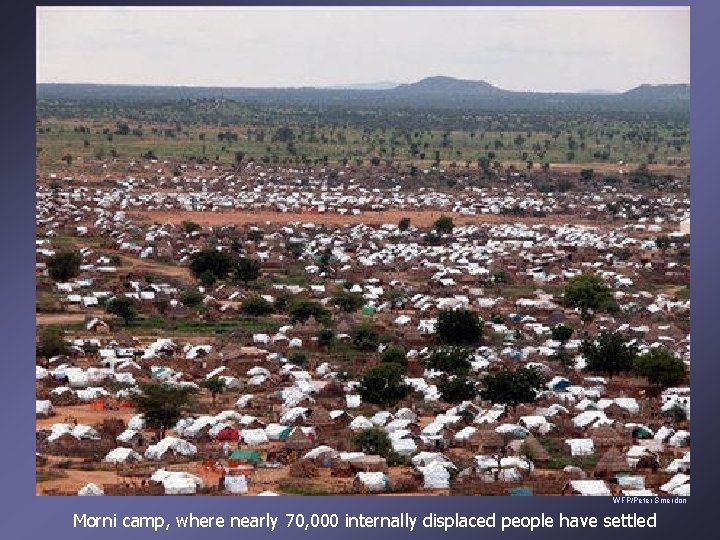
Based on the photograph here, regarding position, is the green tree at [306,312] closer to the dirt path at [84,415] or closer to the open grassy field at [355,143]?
the dirt path at [84,415]

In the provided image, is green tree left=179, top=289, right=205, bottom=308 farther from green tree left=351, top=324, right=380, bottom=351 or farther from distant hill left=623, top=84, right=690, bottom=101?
distant hill left=623, top=84, right=690, bottom=101

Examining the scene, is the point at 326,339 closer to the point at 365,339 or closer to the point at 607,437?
the point at 365,339

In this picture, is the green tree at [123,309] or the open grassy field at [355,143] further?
the open grassy field at [355,143]

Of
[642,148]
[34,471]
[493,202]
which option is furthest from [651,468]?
[642,148]

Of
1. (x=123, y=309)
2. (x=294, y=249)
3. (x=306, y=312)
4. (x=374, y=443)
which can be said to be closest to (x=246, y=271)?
(x=306, y=312)

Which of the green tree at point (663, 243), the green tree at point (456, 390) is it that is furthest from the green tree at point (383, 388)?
the green tree at point (663, 243)

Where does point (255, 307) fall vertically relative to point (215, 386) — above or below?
above
